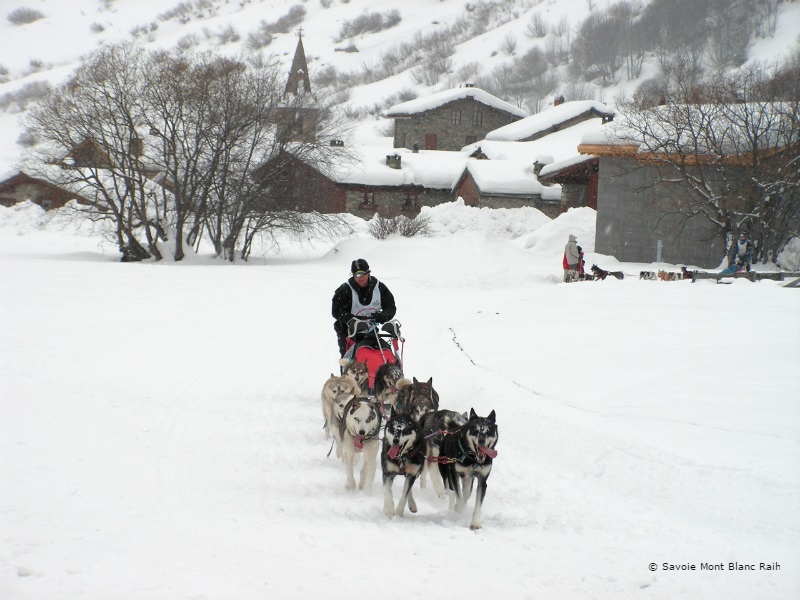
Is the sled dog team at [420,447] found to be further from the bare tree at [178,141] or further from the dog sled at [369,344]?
the bare tree at [178,141]

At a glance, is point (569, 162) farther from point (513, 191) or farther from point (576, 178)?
point (513, 191)

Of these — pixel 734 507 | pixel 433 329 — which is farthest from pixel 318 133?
pixel 734 507

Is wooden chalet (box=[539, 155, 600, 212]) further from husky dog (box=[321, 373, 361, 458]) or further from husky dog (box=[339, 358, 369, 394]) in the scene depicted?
husky dog (box=[321, 373, 361, 458])

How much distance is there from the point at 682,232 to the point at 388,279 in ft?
32.9

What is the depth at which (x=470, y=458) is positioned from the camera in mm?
5738

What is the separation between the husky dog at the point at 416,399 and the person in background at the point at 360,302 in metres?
1.48

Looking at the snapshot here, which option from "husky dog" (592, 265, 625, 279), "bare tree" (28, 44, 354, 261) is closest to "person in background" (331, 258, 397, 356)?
"husky dog" (592, 265, 625, 279)

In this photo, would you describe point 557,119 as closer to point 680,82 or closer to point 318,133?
point 318,133

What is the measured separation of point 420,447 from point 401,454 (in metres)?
0.18

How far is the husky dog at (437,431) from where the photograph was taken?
19.8ft

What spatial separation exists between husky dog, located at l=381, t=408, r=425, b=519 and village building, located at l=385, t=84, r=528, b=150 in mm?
62783

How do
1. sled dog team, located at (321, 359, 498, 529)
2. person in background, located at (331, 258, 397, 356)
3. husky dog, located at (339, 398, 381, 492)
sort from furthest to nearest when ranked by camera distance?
person in background, located at (331, 258, 397, 356), husky dog, located at (339, 398, 381, 492), sled dog team, located at (321, 359, 498, 529)

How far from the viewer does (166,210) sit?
1267 inches

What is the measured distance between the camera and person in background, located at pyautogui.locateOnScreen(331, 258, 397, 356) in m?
8.80
